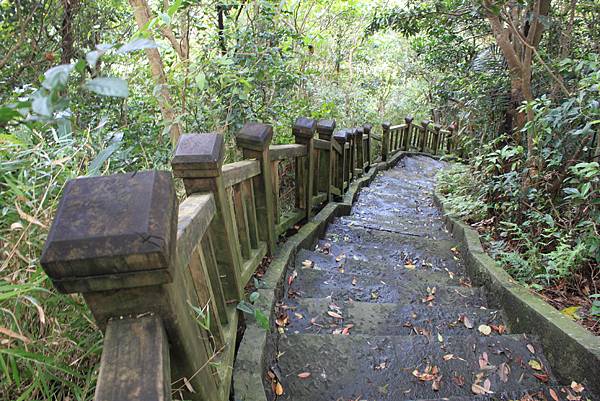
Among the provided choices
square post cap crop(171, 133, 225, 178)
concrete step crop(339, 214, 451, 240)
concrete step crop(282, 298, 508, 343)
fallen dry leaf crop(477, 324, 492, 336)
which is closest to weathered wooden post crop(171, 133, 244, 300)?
square post cap crop(171, 133, 225, 178)

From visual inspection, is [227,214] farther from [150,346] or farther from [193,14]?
[193,14]

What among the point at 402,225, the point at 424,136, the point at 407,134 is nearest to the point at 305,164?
the point at 402,225

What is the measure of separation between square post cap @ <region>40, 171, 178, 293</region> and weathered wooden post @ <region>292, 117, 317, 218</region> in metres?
3.12

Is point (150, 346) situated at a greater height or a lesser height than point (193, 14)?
lesser

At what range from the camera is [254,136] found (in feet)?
8.82

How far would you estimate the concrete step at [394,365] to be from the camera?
2.11 m

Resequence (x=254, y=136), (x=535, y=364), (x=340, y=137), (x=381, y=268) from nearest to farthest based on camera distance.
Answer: (x=535, y=364), (x=254, y=136), (x=381, y=268), (x=340, y=137)

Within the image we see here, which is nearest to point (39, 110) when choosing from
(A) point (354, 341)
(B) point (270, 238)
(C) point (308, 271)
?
(A) point (354, 341)

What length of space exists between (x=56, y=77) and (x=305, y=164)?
11.6 ft

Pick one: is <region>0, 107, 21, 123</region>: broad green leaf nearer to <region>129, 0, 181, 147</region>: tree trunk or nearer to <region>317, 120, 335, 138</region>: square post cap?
<region>129, 0, 181, 147</region>: tree trunk

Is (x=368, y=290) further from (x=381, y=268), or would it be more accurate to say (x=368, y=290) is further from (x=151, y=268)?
(x=151, y=268)

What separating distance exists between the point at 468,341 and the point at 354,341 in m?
0.72

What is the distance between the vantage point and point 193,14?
4.68m

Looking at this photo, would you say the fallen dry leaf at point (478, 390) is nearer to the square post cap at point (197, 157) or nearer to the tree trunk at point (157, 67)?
the square post cap at point (197, 157)
